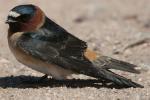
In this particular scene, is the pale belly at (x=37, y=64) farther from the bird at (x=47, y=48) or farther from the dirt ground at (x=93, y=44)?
the dirt ground at (x=93, y=44)

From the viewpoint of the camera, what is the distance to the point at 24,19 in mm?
8203

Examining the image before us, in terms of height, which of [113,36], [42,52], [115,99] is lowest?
[115,99]

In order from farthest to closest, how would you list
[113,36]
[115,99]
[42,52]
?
[113,36] → [42,52] → [115,99]

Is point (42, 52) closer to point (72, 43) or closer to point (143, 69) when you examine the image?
point (72, 43)

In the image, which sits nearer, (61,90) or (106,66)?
(61,90)

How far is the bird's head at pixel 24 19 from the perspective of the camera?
26.7ft

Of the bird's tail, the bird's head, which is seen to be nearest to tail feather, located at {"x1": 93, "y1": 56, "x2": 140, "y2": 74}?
the bird's tail

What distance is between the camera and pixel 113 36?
11.8 meters

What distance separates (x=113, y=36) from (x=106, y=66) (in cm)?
329

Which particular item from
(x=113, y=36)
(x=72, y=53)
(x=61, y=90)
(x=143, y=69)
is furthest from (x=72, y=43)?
(x=113, y=36)

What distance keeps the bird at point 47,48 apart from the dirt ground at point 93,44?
6.8 inches

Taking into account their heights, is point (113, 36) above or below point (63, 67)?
above

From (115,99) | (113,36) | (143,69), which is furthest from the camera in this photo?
(113,36)

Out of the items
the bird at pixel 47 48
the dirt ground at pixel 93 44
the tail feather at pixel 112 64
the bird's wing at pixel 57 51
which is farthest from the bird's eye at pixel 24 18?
the tail feather at pixel 112 64
